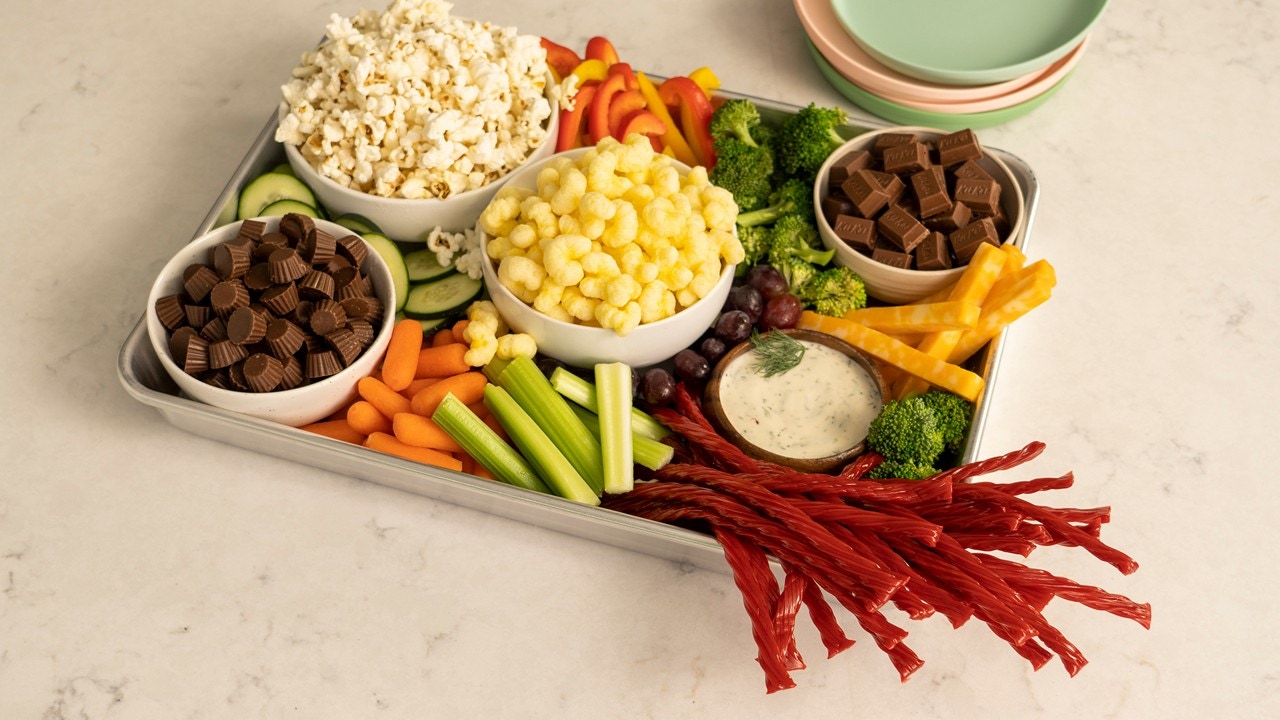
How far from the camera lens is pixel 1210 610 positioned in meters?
2.54

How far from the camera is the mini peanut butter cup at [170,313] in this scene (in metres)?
2.53

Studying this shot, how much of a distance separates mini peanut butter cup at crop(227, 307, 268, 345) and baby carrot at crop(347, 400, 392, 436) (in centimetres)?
27

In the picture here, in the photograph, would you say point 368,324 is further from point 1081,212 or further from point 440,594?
point 1081,212

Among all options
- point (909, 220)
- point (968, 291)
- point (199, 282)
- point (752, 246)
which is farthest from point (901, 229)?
point (199, 282)

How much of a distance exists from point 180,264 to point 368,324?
0.49 metres

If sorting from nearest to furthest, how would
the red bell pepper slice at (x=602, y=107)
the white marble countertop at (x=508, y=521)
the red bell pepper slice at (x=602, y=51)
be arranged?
the white marble countertop at (x=508, y=521) < the red bell pepper slice at (x=602, y=107) < the red bell pepper slice at (x=602, y=51)

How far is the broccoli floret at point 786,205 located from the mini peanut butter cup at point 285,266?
1.16 meters

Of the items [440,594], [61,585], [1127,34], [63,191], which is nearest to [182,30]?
[63,191]

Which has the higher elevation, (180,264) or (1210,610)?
(180,264)

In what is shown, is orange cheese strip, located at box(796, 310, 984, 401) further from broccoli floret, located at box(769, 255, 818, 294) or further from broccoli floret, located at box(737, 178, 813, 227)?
broccoli floret, located at box(737, 178, 813, 227)

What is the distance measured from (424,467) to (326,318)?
0.41 m

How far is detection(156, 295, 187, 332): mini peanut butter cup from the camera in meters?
2.53

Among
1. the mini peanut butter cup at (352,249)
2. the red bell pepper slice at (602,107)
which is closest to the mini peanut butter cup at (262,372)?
the mini peanut butter cup at (352,249)

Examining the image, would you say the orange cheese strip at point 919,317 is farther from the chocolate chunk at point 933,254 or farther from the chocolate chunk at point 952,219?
the chocolate chunk at point 952,219
